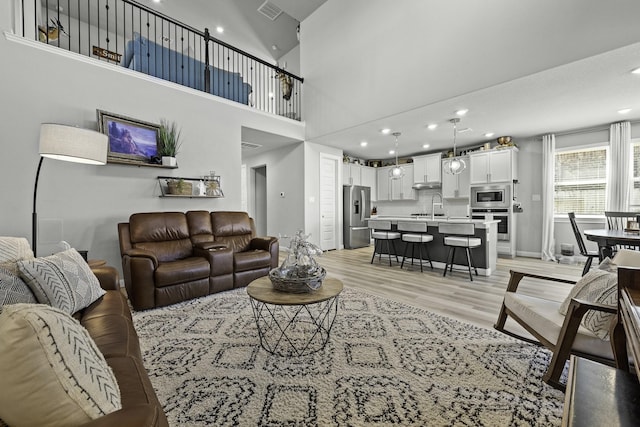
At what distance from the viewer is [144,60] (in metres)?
4.02

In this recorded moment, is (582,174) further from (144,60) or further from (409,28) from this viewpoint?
(144,60)

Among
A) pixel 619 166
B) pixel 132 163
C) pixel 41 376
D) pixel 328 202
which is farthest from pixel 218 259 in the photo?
pixel 619 166

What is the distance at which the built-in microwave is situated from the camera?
18.6ft

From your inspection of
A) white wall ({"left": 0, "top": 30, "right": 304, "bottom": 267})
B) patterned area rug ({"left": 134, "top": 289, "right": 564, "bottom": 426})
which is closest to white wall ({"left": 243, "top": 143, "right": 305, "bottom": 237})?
white wall ({"left": 0, "top": 30, "right": 304, "bottom": 267})

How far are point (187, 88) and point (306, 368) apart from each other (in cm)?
431

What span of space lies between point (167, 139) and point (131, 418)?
401 centimetres

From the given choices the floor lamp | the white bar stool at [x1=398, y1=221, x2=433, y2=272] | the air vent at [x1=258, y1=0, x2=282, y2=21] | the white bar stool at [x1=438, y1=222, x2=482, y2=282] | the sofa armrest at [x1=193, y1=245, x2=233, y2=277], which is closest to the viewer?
the floor lamp

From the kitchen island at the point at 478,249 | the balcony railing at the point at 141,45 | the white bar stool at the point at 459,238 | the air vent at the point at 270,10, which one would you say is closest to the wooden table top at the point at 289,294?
the white bar stool at the point at 459,238

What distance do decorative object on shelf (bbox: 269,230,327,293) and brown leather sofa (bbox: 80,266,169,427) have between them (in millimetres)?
873

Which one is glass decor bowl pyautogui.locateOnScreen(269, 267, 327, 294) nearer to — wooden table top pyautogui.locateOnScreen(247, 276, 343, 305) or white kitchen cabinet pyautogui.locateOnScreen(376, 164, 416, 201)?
wooden table top pyautogui.locateOnScreen(247, 276, 343, 305)

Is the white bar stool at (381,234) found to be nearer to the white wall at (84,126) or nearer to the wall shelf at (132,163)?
the white wall at (84,126)

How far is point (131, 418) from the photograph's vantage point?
0.60 m

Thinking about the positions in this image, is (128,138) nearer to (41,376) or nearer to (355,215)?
(41,376)

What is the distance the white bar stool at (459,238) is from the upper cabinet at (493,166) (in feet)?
7.41
